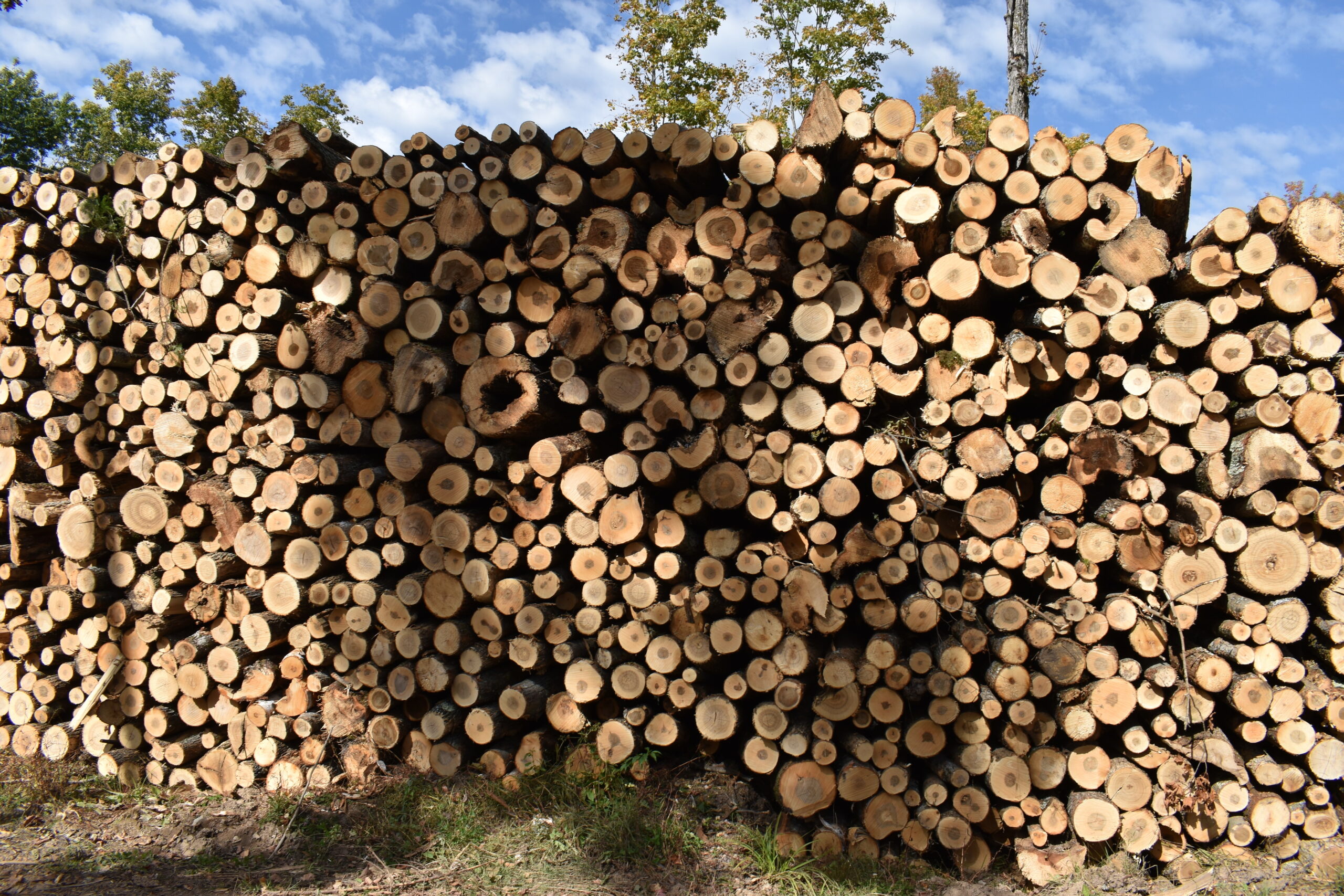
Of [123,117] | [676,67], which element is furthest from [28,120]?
[676,67]

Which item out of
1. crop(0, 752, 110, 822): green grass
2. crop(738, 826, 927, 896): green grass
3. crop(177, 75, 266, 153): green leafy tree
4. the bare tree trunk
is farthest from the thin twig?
crop(177, 75, 266, 153): green leafy tree

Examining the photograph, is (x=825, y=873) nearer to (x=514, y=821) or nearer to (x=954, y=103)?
(x=514, y=821)

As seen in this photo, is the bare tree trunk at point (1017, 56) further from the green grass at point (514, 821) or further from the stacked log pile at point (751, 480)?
the green grass at point (514, 821)

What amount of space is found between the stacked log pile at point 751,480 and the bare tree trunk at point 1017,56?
8.67 m

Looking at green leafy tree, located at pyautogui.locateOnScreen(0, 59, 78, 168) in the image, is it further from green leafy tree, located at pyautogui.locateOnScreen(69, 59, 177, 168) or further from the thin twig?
the thin twig

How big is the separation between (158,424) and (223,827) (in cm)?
211

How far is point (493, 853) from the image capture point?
333 centimetres

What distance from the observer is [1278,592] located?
3.12 metres

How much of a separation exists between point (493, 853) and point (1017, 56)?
1194 centimetres

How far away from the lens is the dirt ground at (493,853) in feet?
10.3

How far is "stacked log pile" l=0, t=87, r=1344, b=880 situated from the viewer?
3.18 meters

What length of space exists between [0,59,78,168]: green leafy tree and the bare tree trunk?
22.4 m

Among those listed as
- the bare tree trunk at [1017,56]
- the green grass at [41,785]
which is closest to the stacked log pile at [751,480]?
the green grass at [41,785]

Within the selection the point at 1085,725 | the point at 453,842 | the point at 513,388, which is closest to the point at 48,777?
the point at 453,842
